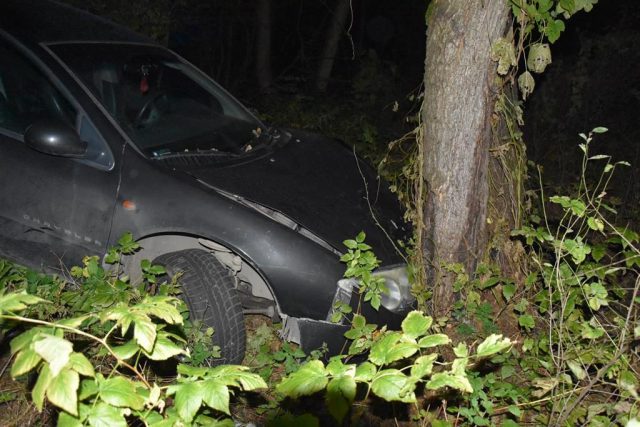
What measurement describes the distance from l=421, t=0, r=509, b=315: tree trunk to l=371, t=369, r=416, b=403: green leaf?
1961mm

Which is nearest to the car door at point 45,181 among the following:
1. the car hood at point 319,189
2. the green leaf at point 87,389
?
the car hood at point 319,189

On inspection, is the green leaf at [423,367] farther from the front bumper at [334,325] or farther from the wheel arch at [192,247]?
the wheel arch at [192,247]

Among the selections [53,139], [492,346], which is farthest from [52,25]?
[492,346]

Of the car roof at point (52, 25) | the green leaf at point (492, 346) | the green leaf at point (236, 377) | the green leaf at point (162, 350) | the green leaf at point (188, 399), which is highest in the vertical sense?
the car roof at point (52, 25)

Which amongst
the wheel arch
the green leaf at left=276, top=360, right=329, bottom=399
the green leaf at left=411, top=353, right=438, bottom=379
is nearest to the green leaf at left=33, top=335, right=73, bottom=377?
the green leaf at left=276, top=360, right=329, bottom=399

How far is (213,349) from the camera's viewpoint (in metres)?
3.21

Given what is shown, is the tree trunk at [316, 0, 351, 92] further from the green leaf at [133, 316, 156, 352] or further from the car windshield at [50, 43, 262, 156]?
the green leaf at [133, 316, 156, 352]

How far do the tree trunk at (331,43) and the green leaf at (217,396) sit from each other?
28.8 ft

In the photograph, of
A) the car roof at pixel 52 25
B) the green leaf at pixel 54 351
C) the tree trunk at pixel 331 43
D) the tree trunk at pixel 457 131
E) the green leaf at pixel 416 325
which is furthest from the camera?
the tree trunk at pixel 331 43

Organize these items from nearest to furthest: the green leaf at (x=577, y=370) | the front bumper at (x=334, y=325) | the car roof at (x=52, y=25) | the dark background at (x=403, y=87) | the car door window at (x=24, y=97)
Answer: the green leaf at (x=577, y=370)
the front bumper at (x=334, y=325)
the car door window at (x=24, y=97)
the car roof at (x=52, y=25)
the dark background at (x=403, y=87)

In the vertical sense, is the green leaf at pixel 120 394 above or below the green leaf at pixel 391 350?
below

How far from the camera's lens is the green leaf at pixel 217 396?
5.59 feet

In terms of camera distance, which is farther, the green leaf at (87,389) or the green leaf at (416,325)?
the green leaf at (416,325)

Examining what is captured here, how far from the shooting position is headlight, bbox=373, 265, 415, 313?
11.1 feet
